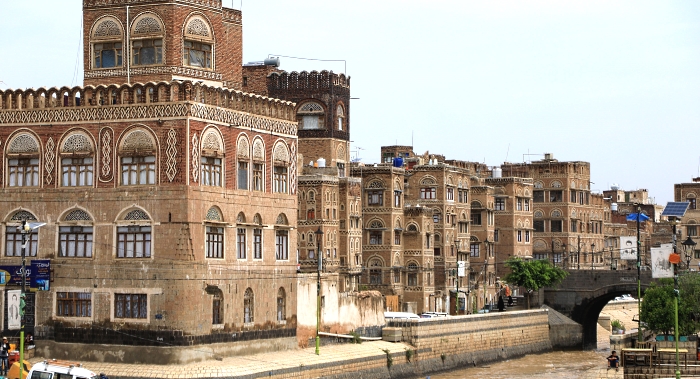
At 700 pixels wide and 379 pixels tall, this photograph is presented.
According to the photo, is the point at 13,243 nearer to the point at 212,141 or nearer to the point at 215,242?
the point at 215,242

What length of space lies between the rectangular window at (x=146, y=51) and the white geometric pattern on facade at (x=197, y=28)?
151 centimetres

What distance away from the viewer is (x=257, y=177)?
59.7m

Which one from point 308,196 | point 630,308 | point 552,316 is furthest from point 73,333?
point 630,308

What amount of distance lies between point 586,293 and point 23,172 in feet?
163

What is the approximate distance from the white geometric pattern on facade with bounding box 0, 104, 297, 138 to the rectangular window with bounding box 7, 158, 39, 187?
743 mm

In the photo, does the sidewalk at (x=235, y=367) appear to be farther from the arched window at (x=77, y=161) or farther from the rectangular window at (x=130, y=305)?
the arched window at (x=77, y=161)

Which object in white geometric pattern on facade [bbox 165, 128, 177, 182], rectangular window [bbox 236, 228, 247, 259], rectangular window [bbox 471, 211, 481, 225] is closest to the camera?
white geometric pattern on facade [bbox 165, 128, 177, 182]

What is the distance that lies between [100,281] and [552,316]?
45.7m

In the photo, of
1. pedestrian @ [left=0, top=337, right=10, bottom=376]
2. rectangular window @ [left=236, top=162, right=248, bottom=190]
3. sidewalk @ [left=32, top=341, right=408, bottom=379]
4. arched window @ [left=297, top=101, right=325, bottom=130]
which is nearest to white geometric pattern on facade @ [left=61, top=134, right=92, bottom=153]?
rectangular window @ [left=236, top=162, right=248, bottom=190]

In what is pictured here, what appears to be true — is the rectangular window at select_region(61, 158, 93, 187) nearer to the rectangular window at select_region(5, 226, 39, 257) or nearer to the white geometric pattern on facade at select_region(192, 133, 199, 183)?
the rectangular window at select_region(5, 226, 39, 257)

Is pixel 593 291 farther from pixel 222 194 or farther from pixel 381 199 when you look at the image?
pixel 222 194

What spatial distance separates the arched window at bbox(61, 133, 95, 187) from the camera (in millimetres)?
A: 56000

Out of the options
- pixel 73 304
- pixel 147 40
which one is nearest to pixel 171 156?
pixel 147 40

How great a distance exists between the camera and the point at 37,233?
56906mm
